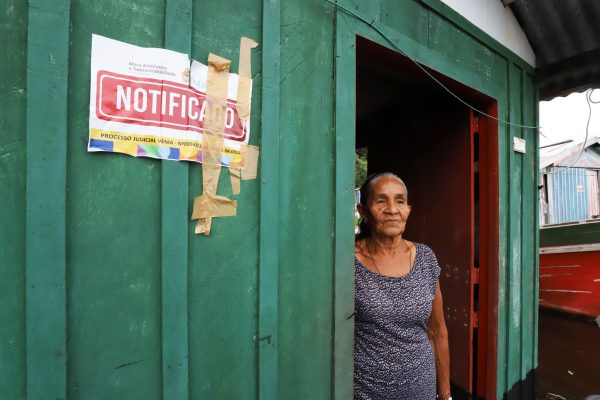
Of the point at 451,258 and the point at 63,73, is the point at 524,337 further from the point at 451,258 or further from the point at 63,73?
the point at 63,73

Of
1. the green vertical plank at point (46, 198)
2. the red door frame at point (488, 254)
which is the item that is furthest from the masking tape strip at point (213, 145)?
the red door frame at point (488, 254)

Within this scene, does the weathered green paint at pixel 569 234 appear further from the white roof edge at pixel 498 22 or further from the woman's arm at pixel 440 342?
the woman's arm at pixel 440 342

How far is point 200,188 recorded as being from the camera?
128 cm

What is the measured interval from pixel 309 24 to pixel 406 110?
1.95 meters

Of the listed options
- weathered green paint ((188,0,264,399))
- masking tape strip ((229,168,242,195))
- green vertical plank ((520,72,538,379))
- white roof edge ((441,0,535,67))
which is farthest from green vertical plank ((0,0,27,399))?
green vertical plank ((520,72,538,379))

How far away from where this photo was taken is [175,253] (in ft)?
3.97

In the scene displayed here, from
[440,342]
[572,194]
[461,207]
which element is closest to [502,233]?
[461,207]

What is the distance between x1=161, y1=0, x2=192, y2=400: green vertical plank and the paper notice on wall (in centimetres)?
7

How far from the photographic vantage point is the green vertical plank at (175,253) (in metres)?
1.19

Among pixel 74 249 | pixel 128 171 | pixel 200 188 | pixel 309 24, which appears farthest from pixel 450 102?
pixel 74 249

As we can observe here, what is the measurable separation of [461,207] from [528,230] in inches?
32.6

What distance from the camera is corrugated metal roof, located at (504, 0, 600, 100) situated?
8.99 feet

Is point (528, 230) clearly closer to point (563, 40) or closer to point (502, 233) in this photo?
point (502, 233)

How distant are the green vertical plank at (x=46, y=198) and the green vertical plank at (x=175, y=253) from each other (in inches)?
11.8
